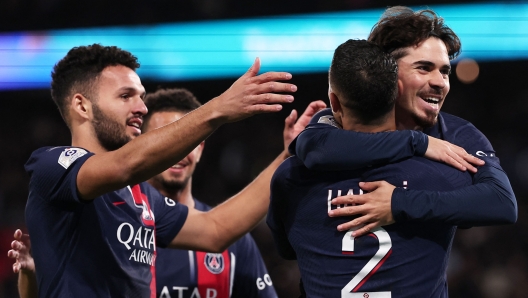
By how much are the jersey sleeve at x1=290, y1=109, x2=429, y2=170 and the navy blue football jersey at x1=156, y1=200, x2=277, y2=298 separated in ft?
6.16

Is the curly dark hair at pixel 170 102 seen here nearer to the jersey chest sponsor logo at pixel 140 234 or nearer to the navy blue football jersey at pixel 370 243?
the jersey chest sponsor logo at pixel 140 234

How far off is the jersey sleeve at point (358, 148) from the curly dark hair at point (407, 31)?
1.77ft

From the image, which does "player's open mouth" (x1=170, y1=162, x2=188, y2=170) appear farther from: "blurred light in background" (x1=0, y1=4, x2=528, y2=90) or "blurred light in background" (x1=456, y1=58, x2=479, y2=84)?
"blurred light in background" (x1=456, y1=58, x2=479, y2=84)

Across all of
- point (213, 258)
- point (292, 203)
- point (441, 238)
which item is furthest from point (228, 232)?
point (441, 238)

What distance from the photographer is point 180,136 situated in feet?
8.63

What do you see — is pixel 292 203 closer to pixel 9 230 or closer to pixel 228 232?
pixel 228 232

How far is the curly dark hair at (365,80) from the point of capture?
2398 millimetres

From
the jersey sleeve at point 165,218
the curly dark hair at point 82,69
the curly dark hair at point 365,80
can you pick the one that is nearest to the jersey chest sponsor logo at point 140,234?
the jersey sleeve at point 165,218

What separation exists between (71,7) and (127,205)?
6.66 meters

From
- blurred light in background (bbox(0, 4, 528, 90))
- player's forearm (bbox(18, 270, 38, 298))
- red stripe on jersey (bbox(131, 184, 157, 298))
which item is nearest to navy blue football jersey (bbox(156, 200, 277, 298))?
red stripe on jersey (bbox(131, 184, 157, 298))

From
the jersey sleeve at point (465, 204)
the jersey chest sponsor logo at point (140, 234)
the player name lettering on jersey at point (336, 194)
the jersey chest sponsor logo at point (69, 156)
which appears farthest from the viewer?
the jersey chest sponsor logo at point (140, 234)

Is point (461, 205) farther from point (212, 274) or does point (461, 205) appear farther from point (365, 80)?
point (212, 274)

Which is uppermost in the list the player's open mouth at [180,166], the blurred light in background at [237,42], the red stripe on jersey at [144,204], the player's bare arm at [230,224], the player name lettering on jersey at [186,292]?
the blurred light in background at [237,42]

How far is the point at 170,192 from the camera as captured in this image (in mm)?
4367
